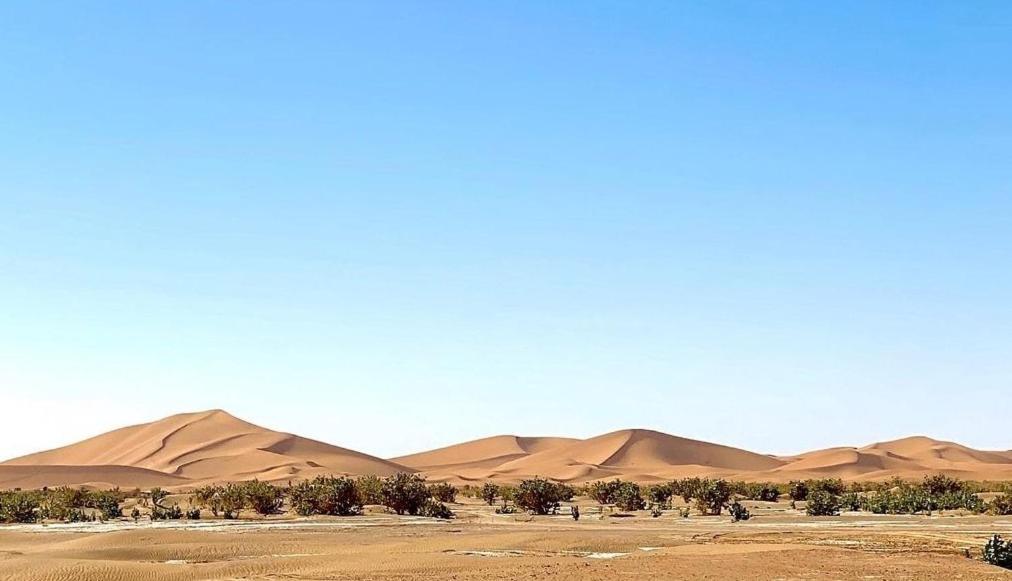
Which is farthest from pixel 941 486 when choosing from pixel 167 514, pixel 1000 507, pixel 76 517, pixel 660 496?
pixel 76 517

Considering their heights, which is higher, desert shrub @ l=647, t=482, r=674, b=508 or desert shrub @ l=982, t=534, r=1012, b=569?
desert shrub @ l=647, t=482, r=674, b=508

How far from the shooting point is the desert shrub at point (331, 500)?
3619cm

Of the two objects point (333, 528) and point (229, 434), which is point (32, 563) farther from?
point (229, 434)

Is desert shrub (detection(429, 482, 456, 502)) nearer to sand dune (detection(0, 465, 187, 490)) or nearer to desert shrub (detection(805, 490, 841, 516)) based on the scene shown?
desert shrub (detection(805, 490, 841, 516))

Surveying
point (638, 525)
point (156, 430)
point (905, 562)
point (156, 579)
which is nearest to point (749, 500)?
point (638, 525)

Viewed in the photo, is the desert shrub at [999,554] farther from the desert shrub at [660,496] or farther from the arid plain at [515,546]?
the desert shrub at [660,496]

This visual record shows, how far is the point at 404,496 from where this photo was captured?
1479 inches

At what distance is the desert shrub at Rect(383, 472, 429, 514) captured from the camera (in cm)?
3759

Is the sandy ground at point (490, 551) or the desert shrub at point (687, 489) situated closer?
the sandy ground at point (490, 551)

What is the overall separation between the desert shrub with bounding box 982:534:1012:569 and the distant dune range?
58.2 meters

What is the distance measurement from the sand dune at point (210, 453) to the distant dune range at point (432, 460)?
15cm

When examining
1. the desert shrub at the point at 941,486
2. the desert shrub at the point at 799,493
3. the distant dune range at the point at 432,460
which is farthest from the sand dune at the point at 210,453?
the desert shrub at the point at 941,486

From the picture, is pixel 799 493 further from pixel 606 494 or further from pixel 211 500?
pixel 211 500

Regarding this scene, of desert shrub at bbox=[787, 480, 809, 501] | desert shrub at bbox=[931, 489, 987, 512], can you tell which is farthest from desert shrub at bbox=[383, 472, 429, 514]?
desert shrub at bbox=[787, 480, 809, 501]
